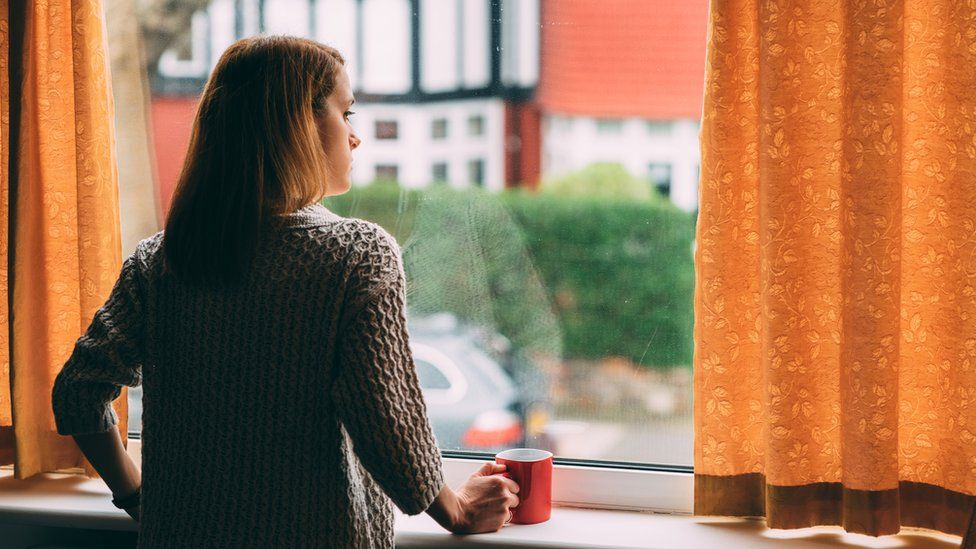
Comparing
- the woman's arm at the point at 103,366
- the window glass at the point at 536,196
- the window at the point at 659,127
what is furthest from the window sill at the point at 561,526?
the window at the point at 659,127

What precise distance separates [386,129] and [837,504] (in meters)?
1.06

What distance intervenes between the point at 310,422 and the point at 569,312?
0.69m

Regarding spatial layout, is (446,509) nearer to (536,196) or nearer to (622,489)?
(622,489)

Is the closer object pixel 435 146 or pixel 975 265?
pixel 975 265

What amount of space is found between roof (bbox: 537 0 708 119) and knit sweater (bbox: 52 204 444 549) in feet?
2.25

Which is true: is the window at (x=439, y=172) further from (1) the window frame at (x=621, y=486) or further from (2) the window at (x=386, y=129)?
(1) the window frame at (x=621, y=486)

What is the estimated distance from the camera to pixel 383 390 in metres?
0.98

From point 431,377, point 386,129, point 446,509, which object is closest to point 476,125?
point 386,129

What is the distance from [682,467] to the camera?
5.07ft

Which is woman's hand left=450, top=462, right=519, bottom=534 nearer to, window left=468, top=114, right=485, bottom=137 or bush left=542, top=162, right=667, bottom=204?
bush left=542, top=162, right=667, bottom=204

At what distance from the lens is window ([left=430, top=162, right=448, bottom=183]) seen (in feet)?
5.43

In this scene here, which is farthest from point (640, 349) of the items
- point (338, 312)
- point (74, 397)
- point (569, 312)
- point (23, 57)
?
point (23, 57)

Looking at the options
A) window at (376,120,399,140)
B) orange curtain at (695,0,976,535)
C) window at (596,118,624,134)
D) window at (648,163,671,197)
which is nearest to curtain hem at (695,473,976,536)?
orange curtain at (695,0,976,535)

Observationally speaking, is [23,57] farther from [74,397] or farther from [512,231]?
[512,231]
